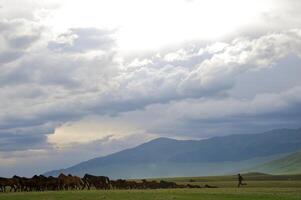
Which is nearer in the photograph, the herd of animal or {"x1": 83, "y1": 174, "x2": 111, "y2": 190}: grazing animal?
the herd of animal

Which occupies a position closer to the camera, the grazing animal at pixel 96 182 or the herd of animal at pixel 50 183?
the herd of animal at pixel 50 183

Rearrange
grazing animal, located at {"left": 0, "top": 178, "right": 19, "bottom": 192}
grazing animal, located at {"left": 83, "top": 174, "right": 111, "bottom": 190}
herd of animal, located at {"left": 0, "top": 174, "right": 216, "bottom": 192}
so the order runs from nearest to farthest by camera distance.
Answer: grazing animal, located at {"left": 0, "top": 178, "right": 19, "bottom": 192} → herd of animal, located at {"left": 0, "top": 174, "right": 216, "bottom": 192} → grazing animal, located at {"left": 83, "top": 174, "right": 111, "bottom": 190}

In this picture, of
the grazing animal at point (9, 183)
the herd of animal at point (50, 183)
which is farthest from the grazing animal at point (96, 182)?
the grazing animal at point (9, 183)

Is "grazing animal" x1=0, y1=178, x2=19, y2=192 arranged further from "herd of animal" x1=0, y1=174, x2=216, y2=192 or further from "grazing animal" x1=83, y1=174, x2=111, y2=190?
"grazing animal" x1=83, y1=174, x2=111, y2=190

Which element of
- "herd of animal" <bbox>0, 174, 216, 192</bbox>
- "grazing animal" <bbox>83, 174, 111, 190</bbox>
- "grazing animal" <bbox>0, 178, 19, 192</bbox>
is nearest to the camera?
"grazing animal" <bbox>0, 178, 19, 192</bbox>

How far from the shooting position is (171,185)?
90.8m

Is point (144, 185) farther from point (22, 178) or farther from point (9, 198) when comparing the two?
point (9, 198)

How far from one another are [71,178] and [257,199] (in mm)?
33739

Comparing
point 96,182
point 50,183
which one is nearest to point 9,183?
point 50,183

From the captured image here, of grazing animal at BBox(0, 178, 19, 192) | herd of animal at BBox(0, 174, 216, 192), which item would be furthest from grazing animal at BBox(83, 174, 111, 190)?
grazing animal at BBox(0, 178, 19, 192)

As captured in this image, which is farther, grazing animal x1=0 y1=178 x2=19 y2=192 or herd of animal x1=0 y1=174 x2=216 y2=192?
herd of animal x1=0 y1=174 x2=216 y2=192

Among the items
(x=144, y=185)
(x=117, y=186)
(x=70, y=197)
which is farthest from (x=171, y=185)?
(x=70, y=197)

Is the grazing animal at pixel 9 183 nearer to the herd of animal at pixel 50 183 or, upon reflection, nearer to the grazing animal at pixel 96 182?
the herd of animal at pixel 50 183

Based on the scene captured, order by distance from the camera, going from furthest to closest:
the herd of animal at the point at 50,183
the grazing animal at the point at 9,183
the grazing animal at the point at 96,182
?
the grazing animal at the point at 96,182 < the herd of animal at the point at 50,183 < the grazing animal at the point at 9,183
